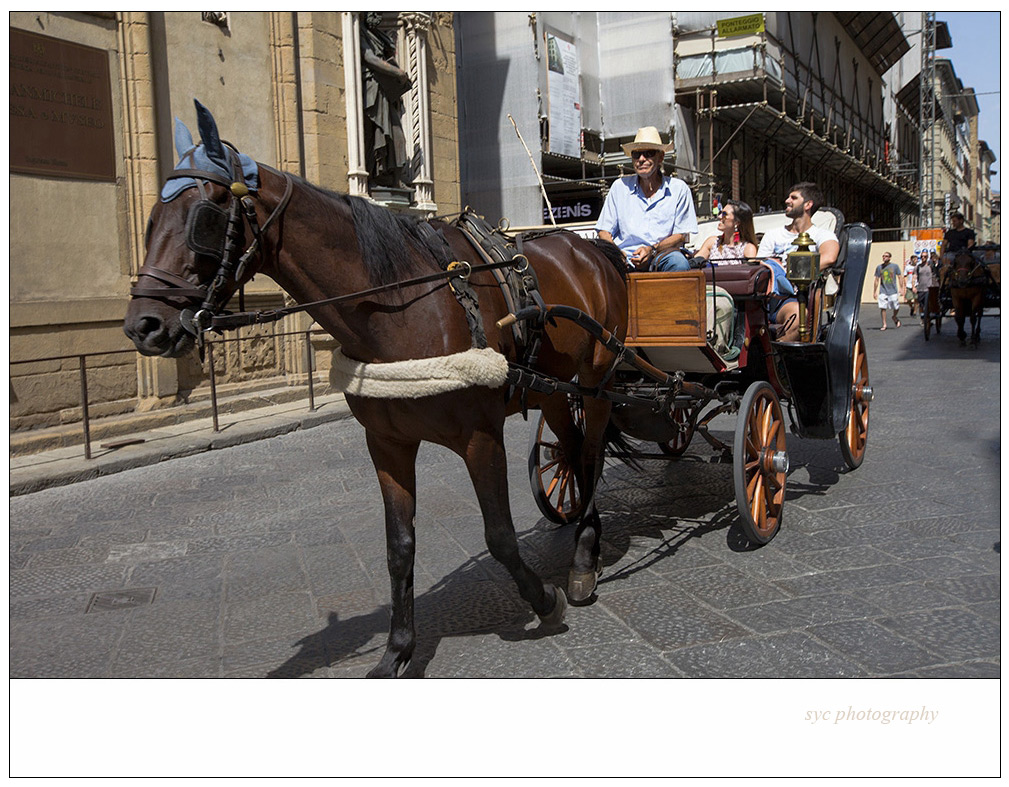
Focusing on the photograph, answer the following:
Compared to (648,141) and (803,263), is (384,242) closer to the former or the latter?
(648,141)

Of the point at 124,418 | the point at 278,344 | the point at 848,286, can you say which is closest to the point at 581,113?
the point at 278,344

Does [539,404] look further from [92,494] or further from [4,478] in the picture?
[92,494]

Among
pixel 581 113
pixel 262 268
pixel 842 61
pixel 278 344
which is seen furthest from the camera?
pixel 842 61

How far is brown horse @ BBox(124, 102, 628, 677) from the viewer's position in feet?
8.05

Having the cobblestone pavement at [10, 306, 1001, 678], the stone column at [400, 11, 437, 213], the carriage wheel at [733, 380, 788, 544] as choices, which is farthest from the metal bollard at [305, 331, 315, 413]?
the carriage wheel at [733, 380, 788, 544]

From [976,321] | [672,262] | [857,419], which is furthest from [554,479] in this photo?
[976,321]

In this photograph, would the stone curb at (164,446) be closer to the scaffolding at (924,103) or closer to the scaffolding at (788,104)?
the scaffolding at (924,103)

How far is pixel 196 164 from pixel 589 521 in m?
2.34

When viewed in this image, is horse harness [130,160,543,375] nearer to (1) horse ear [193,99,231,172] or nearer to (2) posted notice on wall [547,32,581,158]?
(1) horse ear [193,99,231,172]

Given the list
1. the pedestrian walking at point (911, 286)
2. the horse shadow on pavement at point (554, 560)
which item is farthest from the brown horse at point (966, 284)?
the pedestrian walking at point (911, 286)

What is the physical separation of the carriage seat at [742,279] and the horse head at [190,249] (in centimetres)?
283

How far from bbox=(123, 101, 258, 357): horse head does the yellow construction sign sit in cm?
2059

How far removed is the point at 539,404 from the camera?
3.84 m

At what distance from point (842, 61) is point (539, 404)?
31.5 m
